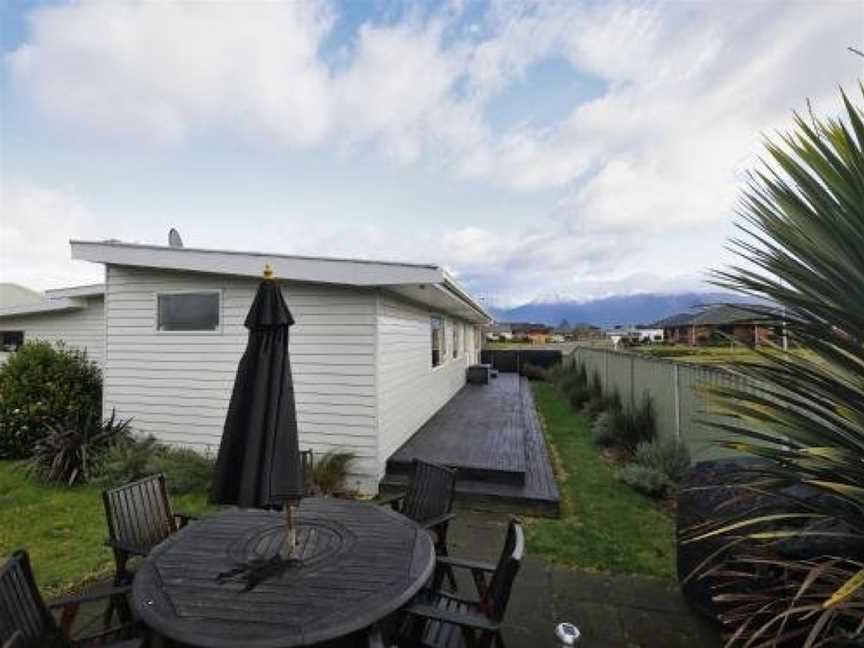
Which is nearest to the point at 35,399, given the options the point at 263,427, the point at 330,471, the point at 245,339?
the point at 245,339

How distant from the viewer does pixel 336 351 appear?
682cm

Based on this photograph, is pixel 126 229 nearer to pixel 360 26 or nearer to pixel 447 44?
pixel 360 26

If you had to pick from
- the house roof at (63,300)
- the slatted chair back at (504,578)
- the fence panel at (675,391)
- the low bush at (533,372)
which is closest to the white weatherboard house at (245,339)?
the fence panel at (675,391)

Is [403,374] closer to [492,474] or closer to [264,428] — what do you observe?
[492,474]

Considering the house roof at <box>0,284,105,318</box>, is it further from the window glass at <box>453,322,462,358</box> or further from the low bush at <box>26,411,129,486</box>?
the window glass at <box>453,322,462,358</box>

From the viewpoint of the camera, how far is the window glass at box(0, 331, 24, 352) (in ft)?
43.2

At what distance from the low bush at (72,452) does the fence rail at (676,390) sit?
8205 mm

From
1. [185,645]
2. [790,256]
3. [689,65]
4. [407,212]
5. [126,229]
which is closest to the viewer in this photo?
[185,645]

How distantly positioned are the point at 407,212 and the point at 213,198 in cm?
549

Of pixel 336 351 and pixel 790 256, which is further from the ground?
pixel 790 256

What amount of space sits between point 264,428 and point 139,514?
5.75 feet

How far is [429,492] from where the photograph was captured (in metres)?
4.12

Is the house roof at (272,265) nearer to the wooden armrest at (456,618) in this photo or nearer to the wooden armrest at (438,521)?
the wooden armrest at (438,521)

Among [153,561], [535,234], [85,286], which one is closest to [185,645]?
[153,561]
